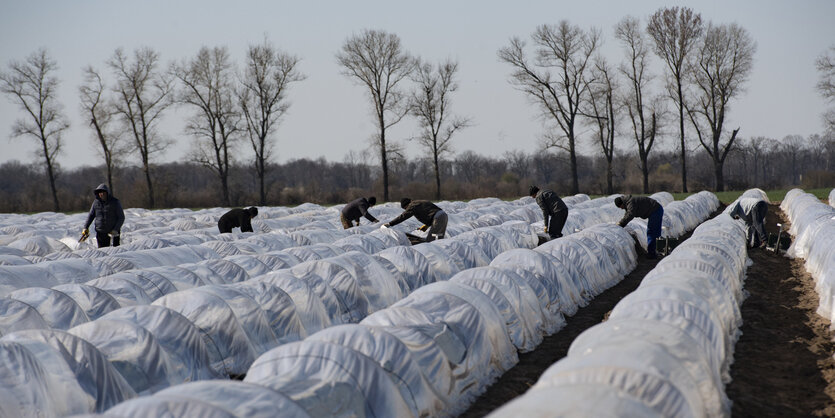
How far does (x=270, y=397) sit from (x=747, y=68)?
57.2 m

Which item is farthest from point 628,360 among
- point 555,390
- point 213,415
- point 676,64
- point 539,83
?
point 676,64

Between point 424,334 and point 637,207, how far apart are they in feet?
33.2

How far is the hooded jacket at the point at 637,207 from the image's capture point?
15.2 metres

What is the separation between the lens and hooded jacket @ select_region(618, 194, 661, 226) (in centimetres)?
1524

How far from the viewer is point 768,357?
7.96 m

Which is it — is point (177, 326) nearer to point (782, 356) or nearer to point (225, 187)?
point (782, 356)

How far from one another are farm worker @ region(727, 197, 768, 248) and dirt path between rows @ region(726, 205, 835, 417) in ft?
11.9

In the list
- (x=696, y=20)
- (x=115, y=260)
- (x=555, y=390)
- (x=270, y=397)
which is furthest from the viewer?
(x=696, y=20)

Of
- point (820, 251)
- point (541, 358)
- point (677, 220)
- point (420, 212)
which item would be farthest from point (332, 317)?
point (677, 220)

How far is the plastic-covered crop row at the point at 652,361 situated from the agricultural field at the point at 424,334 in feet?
0.06

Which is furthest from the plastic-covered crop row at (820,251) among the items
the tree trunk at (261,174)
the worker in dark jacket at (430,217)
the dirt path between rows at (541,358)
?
the tree trunk at (261,174)

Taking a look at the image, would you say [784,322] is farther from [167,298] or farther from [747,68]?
[747,68]

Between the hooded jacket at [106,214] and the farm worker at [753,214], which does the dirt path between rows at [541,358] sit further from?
the hooded jacket at [106,214]

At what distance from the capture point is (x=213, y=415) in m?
4.08
